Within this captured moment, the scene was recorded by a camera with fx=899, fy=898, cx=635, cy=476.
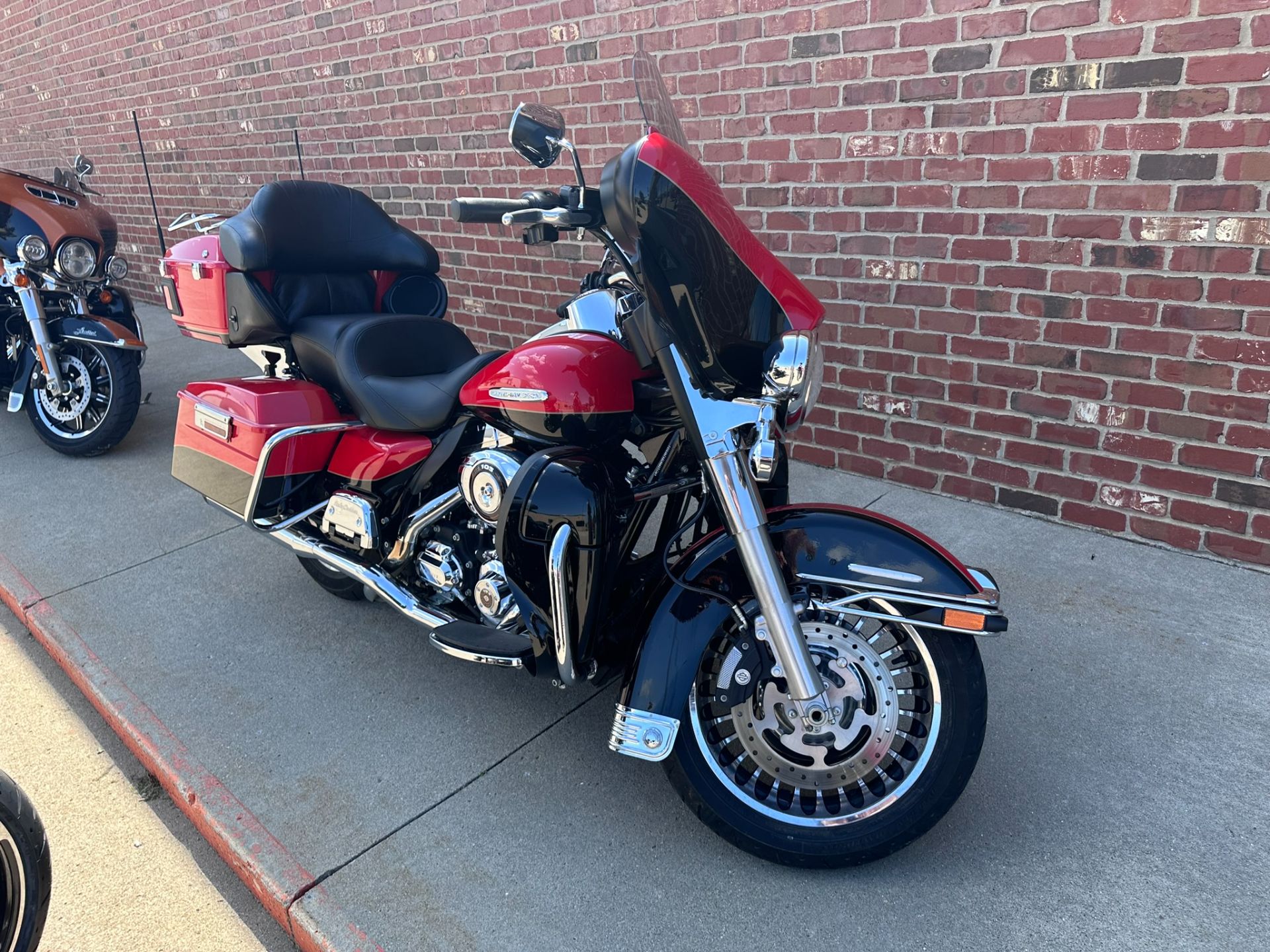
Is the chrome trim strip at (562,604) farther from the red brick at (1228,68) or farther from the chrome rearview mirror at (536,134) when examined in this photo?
→ the red brick at (1228,68)

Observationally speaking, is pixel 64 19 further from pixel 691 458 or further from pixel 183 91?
pixel 691 458

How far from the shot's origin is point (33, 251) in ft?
16.0

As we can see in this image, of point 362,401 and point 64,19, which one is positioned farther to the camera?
point 64,19

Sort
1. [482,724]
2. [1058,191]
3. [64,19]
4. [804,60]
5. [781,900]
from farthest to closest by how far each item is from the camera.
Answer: [64,19] < [804,60] < [1058,191] < [482,724] < [781,900]

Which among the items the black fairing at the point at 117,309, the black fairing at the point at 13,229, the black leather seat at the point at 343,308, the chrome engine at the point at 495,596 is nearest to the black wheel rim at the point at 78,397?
the black fairing at the point at 117,309

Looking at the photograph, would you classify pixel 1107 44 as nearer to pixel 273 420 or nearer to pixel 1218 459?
pixel 1218 459

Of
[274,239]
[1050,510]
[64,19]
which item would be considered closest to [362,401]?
[274,239]

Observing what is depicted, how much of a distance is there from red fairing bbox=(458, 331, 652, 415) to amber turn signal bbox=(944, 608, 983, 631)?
851 mm

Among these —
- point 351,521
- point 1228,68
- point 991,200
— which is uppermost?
point 1228,68

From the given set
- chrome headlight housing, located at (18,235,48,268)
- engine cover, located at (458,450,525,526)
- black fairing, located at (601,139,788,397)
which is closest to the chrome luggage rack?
engine cover, located at (458,450,525,526)

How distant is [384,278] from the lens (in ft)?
10.9

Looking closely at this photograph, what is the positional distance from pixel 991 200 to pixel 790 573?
2.01 meters

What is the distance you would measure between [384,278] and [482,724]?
1699mm

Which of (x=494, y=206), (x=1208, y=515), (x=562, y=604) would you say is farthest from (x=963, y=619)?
(x=1208, y=515)
